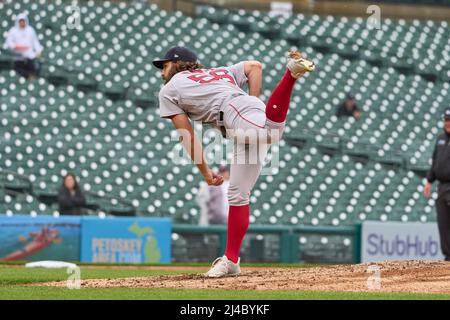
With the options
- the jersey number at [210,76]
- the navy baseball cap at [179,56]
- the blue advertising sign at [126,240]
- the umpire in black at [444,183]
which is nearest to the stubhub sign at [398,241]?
the blue advertising sign at [126,240]

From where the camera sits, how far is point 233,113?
7.31m

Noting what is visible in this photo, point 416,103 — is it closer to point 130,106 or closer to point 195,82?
point 130,106

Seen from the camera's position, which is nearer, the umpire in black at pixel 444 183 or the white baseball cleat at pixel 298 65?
the white baseball cleat at pixel 298 65

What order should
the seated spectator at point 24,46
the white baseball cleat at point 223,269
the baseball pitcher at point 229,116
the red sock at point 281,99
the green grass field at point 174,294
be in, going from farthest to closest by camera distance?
the seated spectator at point 24,46, the white baseball cleat at point 223,269, the baseball pitcher at point 229,116, the red sock at point 281,99, the green grass field at point 174,294

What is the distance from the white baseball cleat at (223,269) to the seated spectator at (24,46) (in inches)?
427

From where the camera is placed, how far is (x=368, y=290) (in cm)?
659

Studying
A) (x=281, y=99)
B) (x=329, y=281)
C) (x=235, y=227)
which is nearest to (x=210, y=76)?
(x=281, y=99)

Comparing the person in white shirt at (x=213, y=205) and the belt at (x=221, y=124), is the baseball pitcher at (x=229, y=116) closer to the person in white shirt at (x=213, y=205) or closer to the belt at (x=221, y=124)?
the belt at (x=221, y=124)

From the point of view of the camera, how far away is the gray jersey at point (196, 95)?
7.33m

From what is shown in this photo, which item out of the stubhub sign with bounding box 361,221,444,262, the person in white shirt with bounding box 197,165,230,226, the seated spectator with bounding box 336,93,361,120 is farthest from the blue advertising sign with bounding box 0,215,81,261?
the seated spectator with bounding box 336,93,361,120

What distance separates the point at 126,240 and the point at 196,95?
6.71m

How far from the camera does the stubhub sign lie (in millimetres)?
14703
